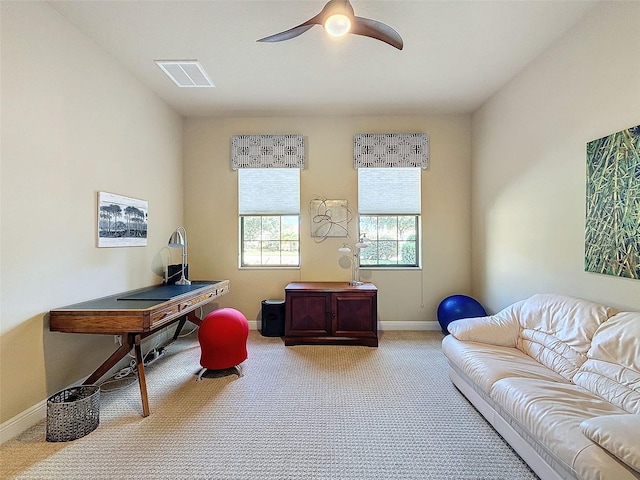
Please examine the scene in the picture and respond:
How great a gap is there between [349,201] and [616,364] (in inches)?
124

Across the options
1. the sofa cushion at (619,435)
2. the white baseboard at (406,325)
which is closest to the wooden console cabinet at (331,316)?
the white baseboard at (406,325)

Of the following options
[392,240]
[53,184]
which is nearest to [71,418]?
[53,184]

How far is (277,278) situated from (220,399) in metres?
2.05

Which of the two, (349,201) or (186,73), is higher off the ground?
(186,73)

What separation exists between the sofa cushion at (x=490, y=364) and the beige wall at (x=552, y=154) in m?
0.74

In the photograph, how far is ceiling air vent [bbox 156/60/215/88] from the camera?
3.00 meters

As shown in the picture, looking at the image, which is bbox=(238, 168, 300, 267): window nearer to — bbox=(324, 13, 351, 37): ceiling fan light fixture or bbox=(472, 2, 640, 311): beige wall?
bbox=(324, 13, 351, 37): ceiling fan light fixture

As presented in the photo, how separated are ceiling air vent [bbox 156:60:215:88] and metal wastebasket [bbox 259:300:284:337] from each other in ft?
9.05

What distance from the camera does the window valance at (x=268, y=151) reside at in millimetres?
4293

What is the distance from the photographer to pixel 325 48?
2.82 m

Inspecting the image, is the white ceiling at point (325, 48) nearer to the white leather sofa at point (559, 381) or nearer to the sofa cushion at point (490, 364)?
the white leather sofa at point (559, 381)

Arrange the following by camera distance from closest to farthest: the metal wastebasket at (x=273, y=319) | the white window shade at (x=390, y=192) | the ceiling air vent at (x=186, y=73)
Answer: the ceiling air vent at (x=186, y=73) → the metal wastebasket at (x=273, y=319) → the white window shade at (x=390, y=192)

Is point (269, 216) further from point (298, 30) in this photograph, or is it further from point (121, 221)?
point (298, 30)

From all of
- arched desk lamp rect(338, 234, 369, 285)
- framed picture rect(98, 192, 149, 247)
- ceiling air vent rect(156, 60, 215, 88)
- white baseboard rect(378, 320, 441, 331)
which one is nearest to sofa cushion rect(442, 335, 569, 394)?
white baseboard rect(378, 320, 441, 331)
